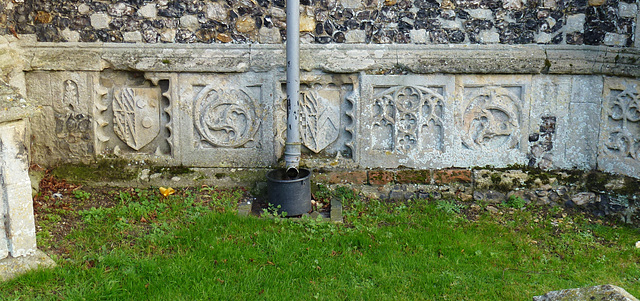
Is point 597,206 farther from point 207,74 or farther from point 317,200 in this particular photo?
point 207,74

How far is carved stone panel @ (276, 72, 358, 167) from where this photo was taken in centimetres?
542

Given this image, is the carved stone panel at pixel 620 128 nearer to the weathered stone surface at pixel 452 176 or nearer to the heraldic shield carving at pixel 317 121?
the weathered stone surface at pixel 452 176

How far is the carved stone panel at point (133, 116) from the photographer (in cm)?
550

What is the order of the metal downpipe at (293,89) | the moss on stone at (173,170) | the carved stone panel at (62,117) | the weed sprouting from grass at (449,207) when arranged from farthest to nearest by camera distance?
the moss on stone at (173,170), the carved stone panel at (62,117), the weed sprouting from grass at (449,207), the metal downpipe at (293,89)

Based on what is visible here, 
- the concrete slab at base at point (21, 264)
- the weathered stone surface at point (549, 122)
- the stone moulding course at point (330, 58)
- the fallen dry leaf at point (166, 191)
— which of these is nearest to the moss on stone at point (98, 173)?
the fallen dry leaf at point (166, 191)

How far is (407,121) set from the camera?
215 inches

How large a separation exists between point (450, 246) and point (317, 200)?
55.1 inches

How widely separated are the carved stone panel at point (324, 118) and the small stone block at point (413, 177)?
0.45m

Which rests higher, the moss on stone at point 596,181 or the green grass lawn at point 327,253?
the moss on stone at point 596,181

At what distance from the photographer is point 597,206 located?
209 inches

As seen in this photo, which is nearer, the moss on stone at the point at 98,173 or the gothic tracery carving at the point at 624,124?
the gothic tracery carving at the point at 624,124

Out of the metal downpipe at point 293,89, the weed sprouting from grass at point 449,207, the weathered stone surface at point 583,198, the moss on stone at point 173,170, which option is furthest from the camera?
the moss on stone at point 173,170

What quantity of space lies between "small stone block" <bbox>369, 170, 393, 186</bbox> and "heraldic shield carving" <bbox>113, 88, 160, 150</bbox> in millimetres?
1997

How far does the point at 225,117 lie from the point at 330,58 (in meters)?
1.08
